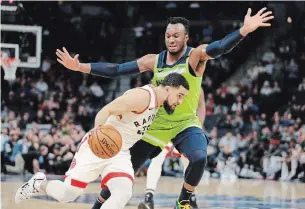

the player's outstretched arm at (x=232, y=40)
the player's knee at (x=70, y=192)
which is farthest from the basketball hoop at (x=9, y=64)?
the player's knee at (x=70, y=192)

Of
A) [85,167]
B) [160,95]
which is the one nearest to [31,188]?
[85,167]

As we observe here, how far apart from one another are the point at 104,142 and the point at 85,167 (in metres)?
0.35

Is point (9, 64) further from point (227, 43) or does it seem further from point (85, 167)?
point (85, 167)

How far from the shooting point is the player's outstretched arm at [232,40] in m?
7.05

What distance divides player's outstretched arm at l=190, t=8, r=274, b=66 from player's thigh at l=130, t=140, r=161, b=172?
1094mm

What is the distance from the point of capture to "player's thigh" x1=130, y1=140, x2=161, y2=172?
24.8ft

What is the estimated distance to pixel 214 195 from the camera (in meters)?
11.7

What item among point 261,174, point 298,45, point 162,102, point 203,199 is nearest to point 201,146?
point 162,102

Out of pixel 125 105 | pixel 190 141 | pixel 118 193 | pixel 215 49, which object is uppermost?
pixel 215 49

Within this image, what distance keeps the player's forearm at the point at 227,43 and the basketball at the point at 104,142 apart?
5.03 feet

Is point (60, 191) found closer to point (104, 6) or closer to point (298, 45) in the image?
point (298, 45)

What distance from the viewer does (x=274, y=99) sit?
20.2 m

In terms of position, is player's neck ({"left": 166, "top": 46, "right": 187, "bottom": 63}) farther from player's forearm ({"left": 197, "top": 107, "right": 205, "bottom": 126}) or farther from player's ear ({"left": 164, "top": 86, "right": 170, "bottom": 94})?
player's forearm ({"left": 197, "top": 107, "right": 205, "bottom": 126})

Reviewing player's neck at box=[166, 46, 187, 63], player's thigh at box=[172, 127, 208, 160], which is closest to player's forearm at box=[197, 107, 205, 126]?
player's thigh at box=[172, 127, 208, 160]
